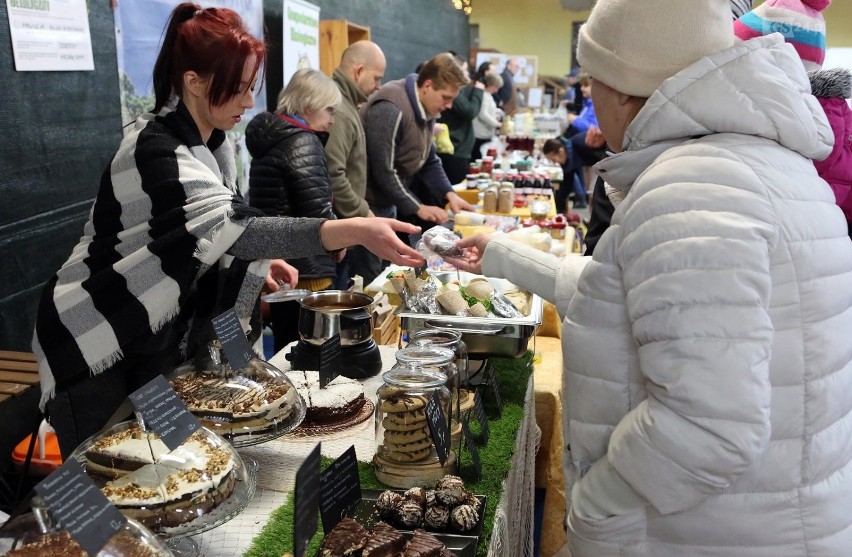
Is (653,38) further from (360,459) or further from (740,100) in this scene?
(360,459)

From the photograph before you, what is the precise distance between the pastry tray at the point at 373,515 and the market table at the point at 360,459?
1.1 inches

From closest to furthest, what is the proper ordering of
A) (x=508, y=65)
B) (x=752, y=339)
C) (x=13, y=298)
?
(x=752, y=339) → (x=13, y=298) → (x=508, y=65)

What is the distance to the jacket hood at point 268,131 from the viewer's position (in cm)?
355

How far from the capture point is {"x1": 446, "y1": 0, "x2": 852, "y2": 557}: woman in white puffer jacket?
1069 millimetres

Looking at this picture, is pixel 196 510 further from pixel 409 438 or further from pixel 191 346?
pixel 191 346

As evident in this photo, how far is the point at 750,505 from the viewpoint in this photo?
121cm

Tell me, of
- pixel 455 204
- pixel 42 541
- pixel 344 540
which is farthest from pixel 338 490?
pixel 455 204

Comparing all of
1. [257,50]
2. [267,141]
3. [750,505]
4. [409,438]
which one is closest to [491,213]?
[267,141]

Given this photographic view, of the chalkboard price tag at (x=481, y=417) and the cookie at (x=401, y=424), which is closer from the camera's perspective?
the cookie at (x=401, y=424)

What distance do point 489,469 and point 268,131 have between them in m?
2.34

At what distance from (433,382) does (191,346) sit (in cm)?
73

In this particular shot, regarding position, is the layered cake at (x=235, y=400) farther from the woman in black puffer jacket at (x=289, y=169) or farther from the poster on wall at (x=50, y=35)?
the poster on wall at (x=50, y=35)

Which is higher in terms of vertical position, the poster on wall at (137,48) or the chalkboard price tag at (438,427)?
the poster on wall at (137,48)

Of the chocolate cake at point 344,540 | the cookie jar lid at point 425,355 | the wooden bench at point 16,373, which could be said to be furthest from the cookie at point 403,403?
the wooden bench at point 16,373
